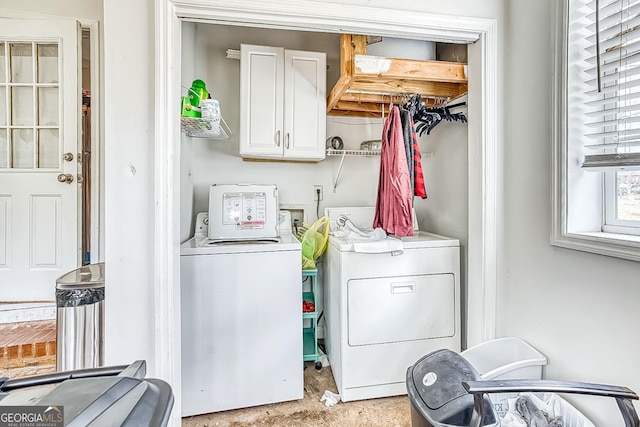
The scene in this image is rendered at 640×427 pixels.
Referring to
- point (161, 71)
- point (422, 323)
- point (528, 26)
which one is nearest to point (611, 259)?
point (422, 323)

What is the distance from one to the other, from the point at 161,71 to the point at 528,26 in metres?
1.70

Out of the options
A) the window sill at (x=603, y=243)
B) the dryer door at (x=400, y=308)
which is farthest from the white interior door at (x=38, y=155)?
the window sill at (x=603, y=243)

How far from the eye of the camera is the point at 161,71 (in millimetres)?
1192

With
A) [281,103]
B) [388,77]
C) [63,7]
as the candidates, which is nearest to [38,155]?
[63,7]

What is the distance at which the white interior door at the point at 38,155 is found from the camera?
205 cm

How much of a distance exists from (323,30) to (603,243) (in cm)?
146

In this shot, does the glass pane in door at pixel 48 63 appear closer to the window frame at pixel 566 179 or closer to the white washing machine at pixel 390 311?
the white washing machine at pixel 390 311

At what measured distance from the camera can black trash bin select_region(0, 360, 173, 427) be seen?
0.47 meters

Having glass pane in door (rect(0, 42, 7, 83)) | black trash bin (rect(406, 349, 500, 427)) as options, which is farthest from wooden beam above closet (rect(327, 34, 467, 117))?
glass pane in door (rect(0, 42, 7, 83))

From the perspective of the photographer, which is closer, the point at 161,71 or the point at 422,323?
the point at 161,71

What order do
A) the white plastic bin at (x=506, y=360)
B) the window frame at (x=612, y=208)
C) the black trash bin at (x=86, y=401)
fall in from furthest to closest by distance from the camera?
1. the white plastic bin at (x=506, y=360)
2. the window frame at (x=612, y=208)
3. the black trash bin at (x=86, y=401)

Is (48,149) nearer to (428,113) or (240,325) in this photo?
(240,325)

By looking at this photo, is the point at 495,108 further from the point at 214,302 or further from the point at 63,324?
the point at 63,324

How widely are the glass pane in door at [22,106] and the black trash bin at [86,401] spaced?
234cm
